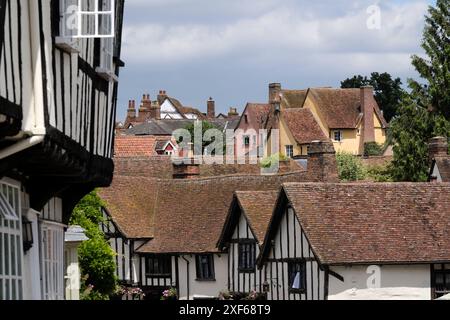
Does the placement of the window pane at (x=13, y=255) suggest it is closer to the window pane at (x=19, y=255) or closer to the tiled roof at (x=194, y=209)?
the window pane at (x=19, y=255)

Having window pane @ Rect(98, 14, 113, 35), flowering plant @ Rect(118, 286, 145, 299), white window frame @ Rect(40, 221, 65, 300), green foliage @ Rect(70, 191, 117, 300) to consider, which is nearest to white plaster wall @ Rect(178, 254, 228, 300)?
flowering plant @ Rect(118, 286, 145, 299)

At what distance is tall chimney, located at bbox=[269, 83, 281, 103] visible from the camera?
88.7m

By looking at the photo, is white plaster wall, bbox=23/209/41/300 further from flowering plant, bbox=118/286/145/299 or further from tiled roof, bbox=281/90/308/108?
tiled roof, bbox=281/90/308/108

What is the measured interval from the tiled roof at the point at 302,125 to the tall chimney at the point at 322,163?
39841mm

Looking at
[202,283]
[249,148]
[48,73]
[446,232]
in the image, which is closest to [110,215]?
[202,283]

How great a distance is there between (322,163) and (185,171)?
7627 mm

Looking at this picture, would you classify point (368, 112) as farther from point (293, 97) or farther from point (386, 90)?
point (386, 90)

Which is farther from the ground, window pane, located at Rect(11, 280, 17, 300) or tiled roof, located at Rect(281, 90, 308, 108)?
tiled roof, located at Rect(281, 90, 308, 108)

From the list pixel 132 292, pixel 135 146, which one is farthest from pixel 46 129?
pixel 135 146

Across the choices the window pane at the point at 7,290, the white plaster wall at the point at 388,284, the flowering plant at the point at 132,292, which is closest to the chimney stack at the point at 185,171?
the flowering plant at the point at 132,292

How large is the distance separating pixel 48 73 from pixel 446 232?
2626 cm

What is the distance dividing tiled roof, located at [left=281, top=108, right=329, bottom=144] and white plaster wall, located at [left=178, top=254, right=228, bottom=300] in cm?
4047
